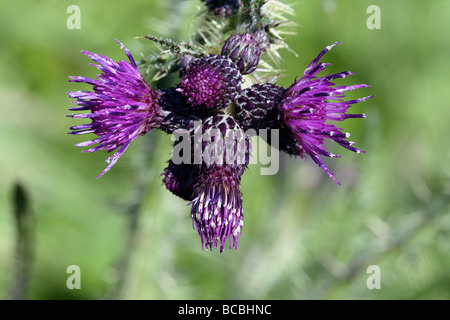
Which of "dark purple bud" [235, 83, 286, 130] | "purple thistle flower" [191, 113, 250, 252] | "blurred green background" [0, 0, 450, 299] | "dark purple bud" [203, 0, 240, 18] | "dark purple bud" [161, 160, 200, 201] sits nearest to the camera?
"purple thistle flower" [191, 113, 250, 252]

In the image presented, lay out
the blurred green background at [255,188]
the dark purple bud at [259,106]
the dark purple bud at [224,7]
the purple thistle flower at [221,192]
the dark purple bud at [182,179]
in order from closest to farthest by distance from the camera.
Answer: the purple thistle flower at [221,192] → the dark purple bud at [259,106] → the dark purple bud at [182,179] → the dark purple bud at [224,7] → the blurred green background at [255,188]

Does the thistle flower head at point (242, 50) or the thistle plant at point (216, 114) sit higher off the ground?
the thistle flower head at point (242, 50)

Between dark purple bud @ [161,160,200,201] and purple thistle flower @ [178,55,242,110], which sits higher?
purple thistle flower @ [178,55,242,110]

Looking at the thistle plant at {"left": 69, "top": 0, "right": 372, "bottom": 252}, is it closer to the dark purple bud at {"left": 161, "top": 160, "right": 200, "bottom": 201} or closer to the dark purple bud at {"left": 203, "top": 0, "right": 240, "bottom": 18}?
the dark purple bud at {"left": 161, "top": 160, "right": 200, "bottom": 201}

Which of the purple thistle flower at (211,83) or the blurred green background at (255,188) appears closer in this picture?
the purple thistle flower at (211,83)

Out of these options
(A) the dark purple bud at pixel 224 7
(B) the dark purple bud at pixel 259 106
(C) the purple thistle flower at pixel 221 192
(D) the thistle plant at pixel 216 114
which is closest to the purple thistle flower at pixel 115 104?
(D) the thistle plant at pixel 216 114

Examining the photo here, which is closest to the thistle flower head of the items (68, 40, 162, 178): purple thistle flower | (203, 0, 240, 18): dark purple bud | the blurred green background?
(203, 0, 240, 18): dark purple bud

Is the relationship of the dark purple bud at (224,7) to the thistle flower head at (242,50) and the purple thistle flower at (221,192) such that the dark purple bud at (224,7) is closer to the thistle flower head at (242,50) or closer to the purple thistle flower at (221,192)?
the thistle flower head at (242,50)
